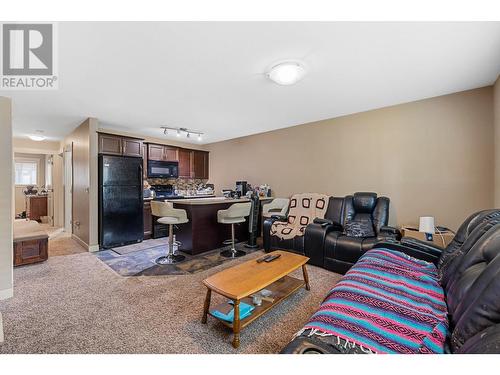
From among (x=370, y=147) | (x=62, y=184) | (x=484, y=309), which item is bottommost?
(x=484, y=309)

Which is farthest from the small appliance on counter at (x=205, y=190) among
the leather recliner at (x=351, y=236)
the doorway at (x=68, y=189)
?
the leather recliner at (x=351, y=236)

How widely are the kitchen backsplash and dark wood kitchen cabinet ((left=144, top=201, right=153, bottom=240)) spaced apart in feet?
3.08

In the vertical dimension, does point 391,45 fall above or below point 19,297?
above

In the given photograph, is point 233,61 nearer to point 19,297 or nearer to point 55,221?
point 19,297

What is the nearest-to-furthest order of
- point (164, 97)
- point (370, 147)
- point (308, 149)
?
point (164, 97) < point (370, 147) < point (308, 149)

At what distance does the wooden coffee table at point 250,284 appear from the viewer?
162 centimetres

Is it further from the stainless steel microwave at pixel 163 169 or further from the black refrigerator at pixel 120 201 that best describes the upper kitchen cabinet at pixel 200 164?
the black refrigerator at pixel 120 201

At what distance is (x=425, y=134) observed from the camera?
3145 mm

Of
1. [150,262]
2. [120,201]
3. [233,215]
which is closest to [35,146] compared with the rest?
[120,201]

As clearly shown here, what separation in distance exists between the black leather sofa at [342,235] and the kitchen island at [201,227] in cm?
100

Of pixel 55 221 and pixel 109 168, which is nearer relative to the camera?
pixel 109 168

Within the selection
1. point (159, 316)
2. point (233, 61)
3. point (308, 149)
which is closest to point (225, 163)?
point (308, 149)
